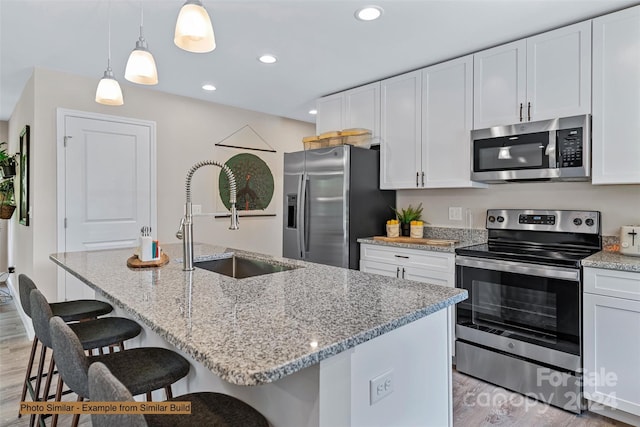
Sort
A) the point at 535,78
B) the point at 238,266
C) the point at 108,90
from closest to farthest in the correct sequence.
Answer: the point at 108,90 → the point at 238,266 → the point at 535,78

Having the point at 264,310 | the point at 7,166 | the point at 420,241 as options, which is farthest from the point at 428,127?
the point at 7,166

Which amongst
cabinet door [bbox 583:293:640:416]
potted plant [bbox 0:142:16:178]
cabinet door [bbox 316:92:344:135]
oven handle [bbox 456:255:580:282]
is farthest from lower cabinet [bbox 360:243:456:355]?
potted plant [bbox 0:142:16:178]

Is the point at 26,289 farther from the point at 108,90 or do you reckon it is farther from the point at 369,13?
the point at 369,13

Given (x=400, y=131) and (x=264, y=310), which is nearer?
(x=264, y=310)

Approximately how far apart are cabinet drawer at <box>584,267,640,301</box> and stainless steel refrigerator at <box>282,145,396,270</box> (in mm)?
1688

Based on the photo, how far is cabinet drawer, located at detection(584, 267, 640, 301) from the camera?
6.49 ft

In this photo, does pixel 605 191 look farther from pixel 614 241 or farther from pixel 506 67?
pixel 506 67

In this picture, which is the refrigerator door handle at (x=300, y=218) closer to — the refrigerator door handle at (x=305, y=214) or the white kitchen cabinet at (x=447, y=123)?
the refrigerator door handle at (x=305, y=214)

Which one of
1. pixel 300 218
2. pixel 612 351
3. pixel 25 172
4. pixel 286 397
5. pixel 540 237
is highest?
pixel 25 172

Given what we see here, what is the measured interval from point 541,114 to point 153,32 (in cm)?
269

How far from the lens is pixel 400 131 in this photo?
333 cm

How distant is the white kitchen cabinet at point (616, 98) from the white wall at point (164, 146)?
3.41 metres

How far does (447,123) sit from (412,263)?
116cm

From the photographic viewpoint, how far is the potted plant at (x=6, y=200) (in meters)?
4.57
